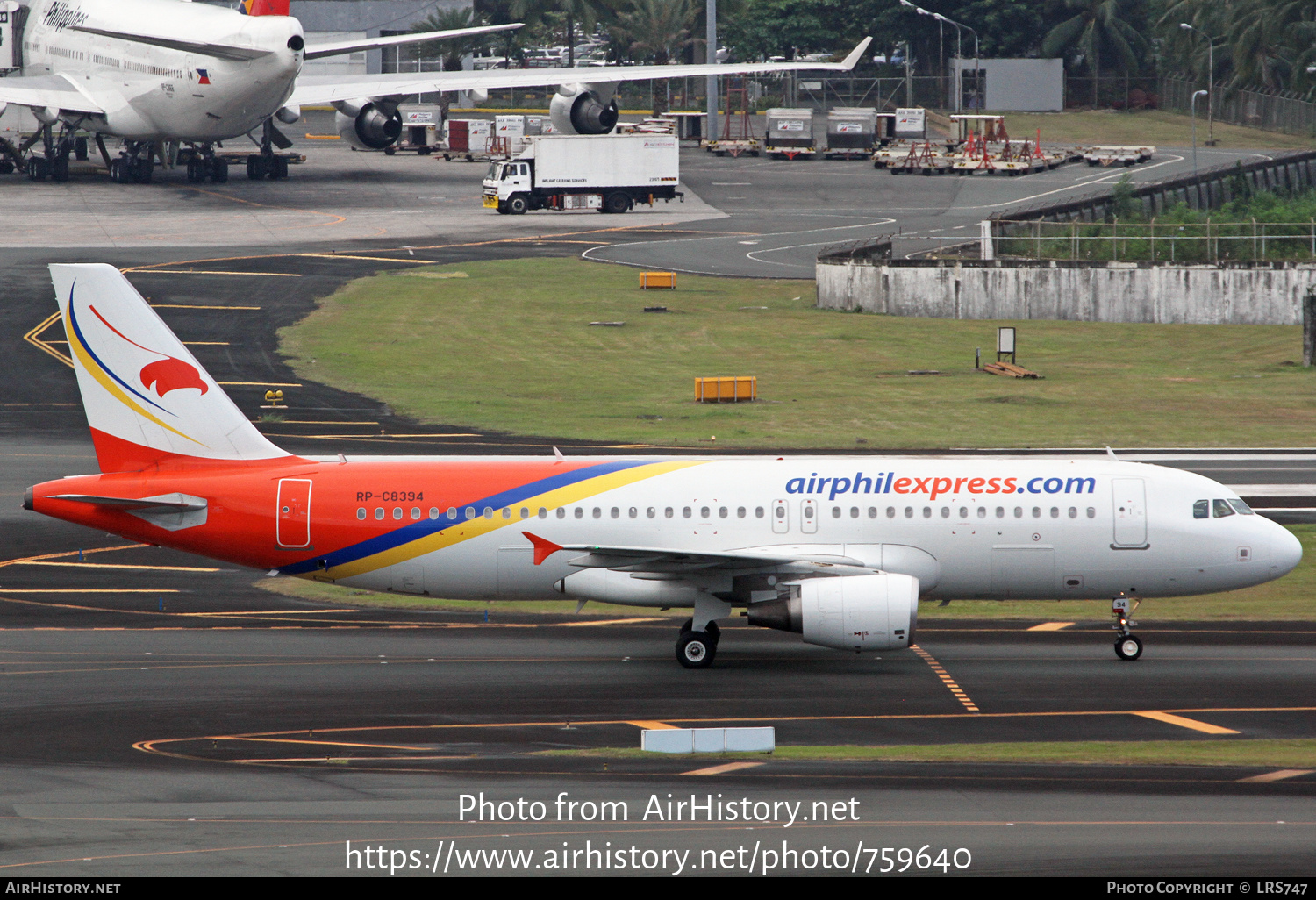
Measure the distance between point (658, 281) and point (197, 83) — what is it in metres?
36.8

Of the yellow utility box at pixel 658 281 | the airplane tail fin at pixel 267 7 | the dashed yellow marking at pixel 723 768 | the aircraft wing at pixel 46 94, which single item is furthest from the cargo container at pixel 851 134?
the dashed yellow marking at pixel 723 768

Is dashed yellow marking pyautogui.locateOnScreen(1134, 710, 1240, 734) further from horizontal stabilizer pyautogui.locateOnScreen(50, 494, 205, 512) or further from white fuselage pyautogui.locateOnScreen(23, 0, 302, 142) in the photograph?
white fuselage pyautogui.locateOnScreen(23, 0, 302, 142)

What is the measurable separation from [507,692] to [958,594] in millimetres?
9924

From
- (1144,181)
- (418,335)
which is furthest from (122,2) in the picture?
(1144,181)

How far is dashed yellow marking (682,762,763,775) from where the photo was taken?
25.1m

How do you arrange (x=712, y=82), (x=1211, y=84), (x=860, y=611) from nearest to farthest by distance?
(x=860, y=611), (x=712, y=82), (x=1211, y=84)

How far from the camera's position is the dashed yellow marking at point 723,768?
2512 centimetres

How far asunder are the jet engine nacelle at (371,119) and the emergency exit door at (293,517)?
88.9m

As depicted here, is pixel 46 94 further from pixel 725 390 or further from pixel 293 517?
pixel 293 517

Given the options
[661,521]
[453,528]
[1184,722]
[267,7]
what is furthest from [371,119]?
[1184,722]

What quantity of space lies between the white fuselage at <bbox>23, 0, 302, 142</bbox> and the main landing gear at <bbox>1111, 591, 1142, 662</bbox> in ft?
257

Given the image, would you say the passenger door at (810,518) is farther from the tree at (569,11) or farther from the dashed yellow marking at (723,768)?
the tree at (569,11)

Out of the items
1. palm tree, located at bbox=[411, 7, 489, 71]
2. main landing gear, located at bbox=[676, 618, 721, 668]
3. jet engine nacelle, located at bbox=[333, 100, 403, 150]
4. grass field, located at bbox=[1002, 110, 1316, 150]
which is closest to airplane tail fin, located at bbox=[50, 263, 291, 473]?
main landing gear, located at bbox=[676, 618, 721, 668]

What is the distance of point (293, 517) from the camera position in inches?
1243
